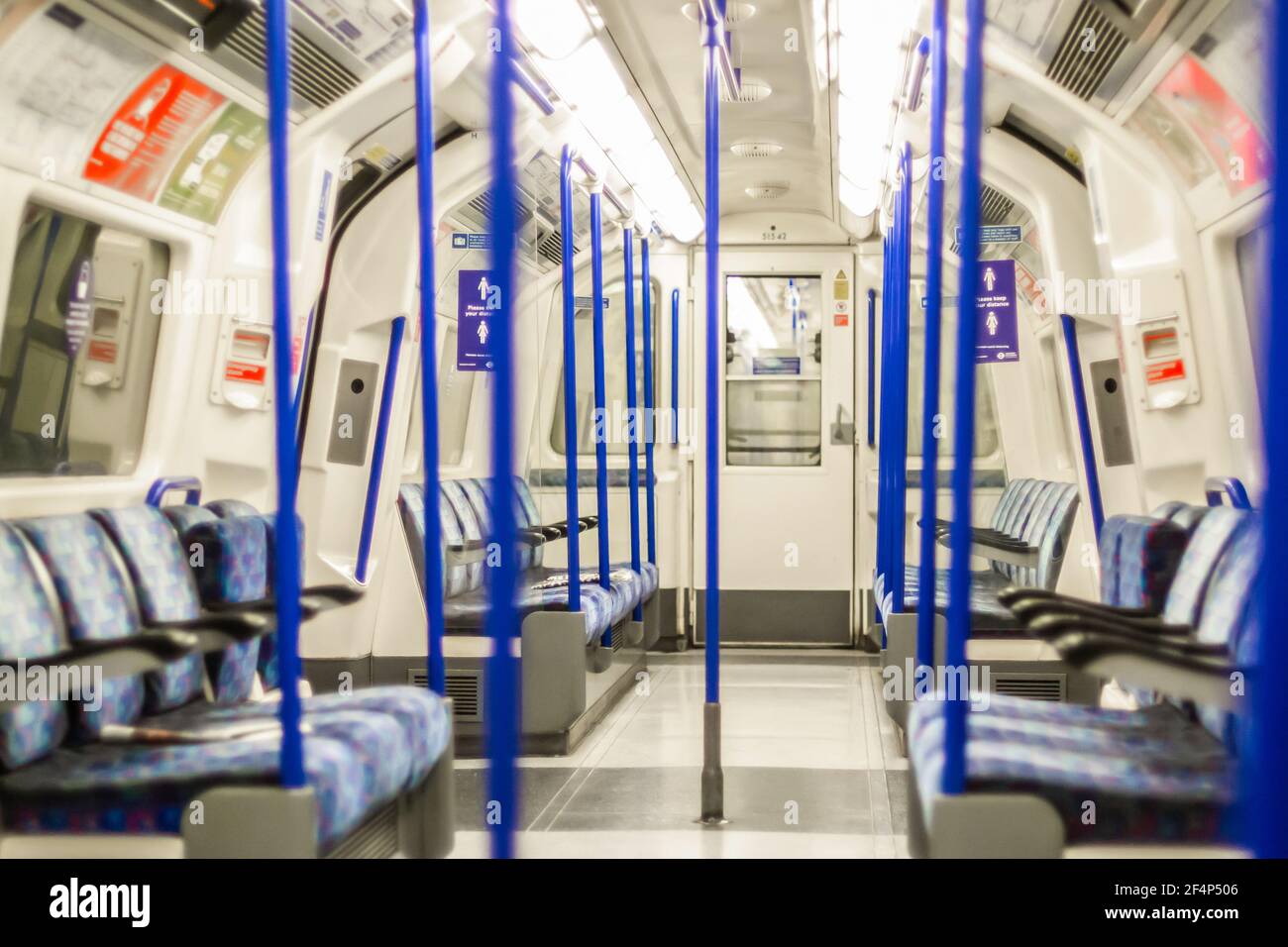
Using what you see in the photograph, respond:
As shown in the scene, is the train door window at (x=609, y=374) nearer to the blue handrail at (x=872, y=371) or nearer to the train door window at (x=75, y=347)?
the blue handrail at (x=872, y=371)

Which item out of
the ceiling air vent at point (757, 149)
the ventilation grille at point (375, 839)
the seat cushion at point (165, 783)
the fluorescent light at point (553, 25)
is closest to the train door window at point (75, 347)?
the seat cushion at point (165, 783)

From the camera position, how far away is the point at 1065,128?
493 centimetres

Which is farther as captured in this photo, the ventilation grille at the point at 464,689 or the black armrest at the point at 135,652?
→ the ventilation grille at the point at 464,689

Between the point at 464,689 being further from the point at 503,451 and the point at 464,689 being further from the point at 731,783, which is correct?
the point at 503,451

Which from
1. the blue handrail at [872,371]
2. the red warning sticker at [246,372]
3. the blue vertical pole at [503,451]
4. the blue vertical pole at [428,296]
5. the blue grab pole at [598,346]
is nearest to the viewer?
the blue vertical pole at [503,451]

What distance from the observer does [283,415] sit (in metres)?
2.34

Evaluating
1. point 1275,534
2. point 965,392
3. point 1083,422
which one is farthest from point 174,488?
point 1083,422

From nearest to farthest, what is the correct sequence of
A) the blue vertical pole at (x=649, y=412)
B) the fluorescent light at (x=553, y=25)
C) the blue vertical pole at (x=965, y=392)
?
the blue vertical pole at (x=965, y=392) < the fluorescent light at (x=553, y=25) < the blue vertical pole at (x=649, y=412)

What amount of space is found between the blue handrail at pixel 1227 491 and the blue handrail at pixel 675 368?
4.05 metres

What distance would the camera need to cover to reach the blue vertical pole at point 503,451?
5.07 ft
